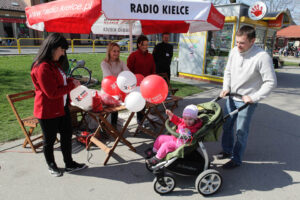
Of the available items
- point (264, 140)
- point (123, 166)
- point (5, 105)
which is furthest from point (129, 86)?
point (5, 105)

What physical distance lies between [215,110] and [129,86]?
1.34 m

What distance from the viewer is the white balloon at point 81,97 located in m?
2.96

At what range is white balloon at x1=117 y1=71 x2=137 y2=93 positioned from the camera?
3307 mm

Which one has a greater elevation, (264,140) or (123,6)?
(123,6)

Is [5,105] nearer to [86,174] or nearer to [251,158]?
[86,174]

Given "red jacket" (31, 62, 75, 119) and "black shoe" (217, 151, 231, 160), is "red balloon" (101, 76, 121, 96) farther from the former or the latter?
"black shoe" (217, 151, 231, 160)

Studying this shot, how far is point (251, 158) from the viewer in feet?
11.9

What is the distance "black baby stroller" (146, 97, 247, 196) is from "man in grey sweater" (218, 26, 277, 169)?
0.87ft

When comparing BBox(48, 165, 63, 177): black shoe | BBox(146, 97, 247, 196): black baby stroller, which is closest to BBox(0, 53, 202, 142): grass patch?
BBox(48, 165, 63, 177): black shoe

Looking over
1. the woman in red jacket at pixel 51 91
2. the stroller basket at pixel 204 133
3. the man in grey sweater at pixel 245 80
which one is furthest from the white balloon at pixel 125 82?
the man in grey sweater at pixel 245 80

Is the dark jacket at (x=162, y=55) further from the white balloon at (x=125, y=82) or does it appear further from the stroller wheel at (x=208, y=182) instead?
the stroller wheel at (x=208, y=182)

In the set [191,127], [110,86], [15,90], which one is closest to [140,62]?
[110,86]

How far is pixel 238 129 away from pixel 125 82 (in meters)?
1.81

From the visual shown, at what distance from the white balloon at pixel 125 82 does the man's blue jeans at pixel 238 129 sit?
4.93ft
